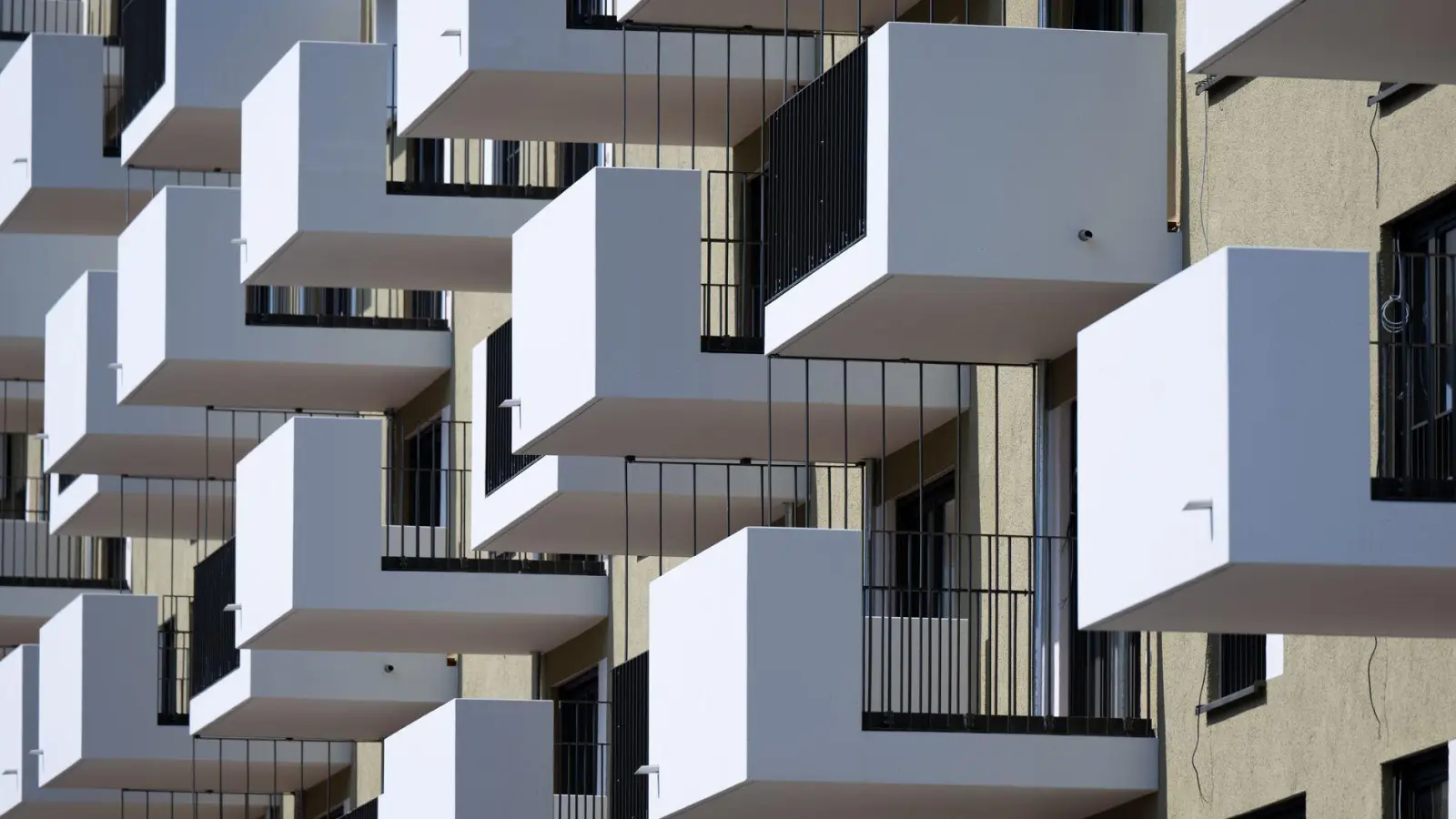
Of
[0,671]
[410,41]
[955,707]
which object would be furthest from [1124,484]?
[0,671]

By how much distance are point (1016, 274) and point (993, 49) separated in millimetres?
1085

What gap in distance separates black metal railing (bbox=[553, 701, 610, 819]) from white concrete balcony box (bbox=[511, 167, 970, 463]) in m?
5.53

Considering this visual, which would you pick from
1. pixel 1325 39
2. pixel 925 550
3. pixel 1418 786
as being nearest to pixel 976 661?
pixel 925 550

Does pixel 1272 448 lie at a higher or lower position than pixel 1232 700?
higher

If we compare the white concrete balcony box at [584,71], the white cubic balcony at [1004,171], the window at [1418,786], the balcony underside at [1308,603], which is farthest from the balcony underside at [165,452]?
the balcony underside at [1308,603]

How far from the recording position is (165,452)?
36062 mm

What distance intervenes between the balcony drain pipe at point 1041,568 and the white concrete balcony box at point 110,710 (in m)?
15.4

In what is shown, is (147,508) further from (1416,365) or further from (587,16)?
(1416,365)

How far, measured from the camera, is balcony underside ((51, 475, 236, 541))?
38.3 metres

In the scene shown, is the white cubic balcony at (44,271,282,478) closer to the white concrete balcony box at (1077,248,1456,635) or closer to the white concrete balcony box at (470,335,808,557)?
the white concrete balcony box at (470,335,808,557)

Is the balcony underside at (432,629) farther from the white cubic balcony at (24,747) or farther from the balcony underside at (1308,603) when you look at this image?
the balcony underside at (1308,603)

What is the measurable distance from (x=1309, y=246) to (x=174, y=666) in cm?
2200

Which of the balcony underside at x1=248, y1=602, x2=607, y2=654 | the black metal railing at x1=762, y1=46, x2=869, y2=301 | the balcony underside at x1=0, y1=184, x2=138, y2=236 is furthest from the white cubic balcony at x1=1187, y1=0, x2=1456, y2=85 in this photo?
the balcony underside at x1=0, y1=184, x2=138, y2=236

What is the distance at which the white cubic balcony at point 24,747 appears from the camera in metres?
37.2
